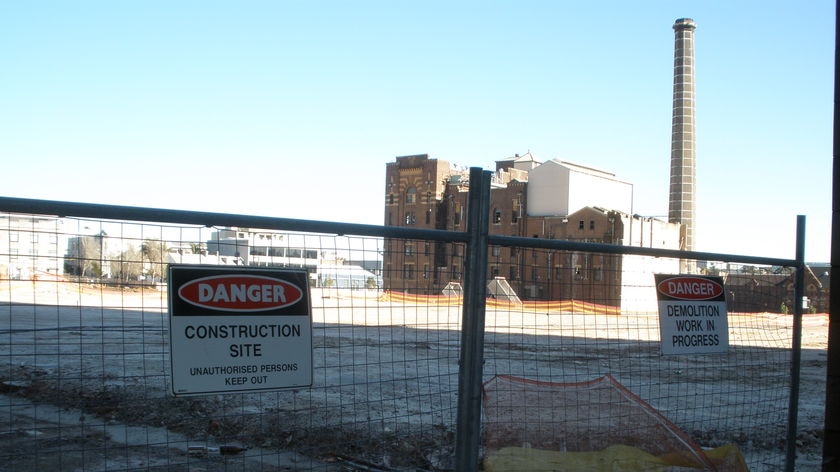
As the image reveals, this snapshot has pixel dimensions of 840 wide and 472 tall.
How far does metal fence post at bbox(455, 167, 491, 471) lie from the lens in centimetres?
360

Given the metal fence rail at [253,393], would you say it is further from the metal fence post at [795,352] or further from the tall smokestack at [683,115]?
the tall smokestack at [683,115]

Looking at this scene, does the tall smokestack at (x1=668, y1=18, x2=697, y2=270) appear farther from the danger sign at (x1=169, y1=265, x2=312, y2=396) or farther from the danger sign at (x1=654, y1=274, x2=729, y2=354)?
the danger sign at (x1=169, y1=265, x2=312, y2=396)

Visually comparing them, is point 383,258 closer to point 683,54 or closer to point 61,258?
point 61,258

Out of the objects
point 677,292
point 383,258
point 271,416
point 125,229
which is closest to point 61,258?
point 125,229

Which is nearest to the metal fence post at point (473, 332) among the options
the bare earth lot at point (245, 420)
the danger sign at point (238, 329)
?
the bare earth lot at point (245, 420)

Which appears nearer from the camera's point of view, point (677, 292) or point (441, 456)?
point (677, 292)

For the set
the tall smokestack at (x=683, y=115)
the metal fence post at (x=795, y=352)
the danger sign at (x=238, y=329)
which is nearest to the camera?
the danger sign at (x=238, y=329)

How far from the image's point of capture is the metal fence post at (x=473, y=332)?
3.60m

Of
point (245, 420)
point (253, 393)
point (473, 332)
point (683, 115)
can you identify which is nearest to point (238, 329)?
point (253, 393)

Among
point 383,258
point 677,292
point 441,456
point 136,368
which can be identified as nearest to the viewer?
point 383,258

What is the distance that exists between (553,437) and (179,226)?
397cm

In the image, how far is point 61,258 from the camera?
2.91 metres

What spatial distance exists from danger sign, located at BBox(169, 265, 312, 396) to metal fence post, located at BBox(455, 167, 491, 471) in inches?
31.1

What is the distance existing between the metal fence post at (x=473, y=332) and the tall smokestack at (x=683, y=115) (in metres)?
67.5
